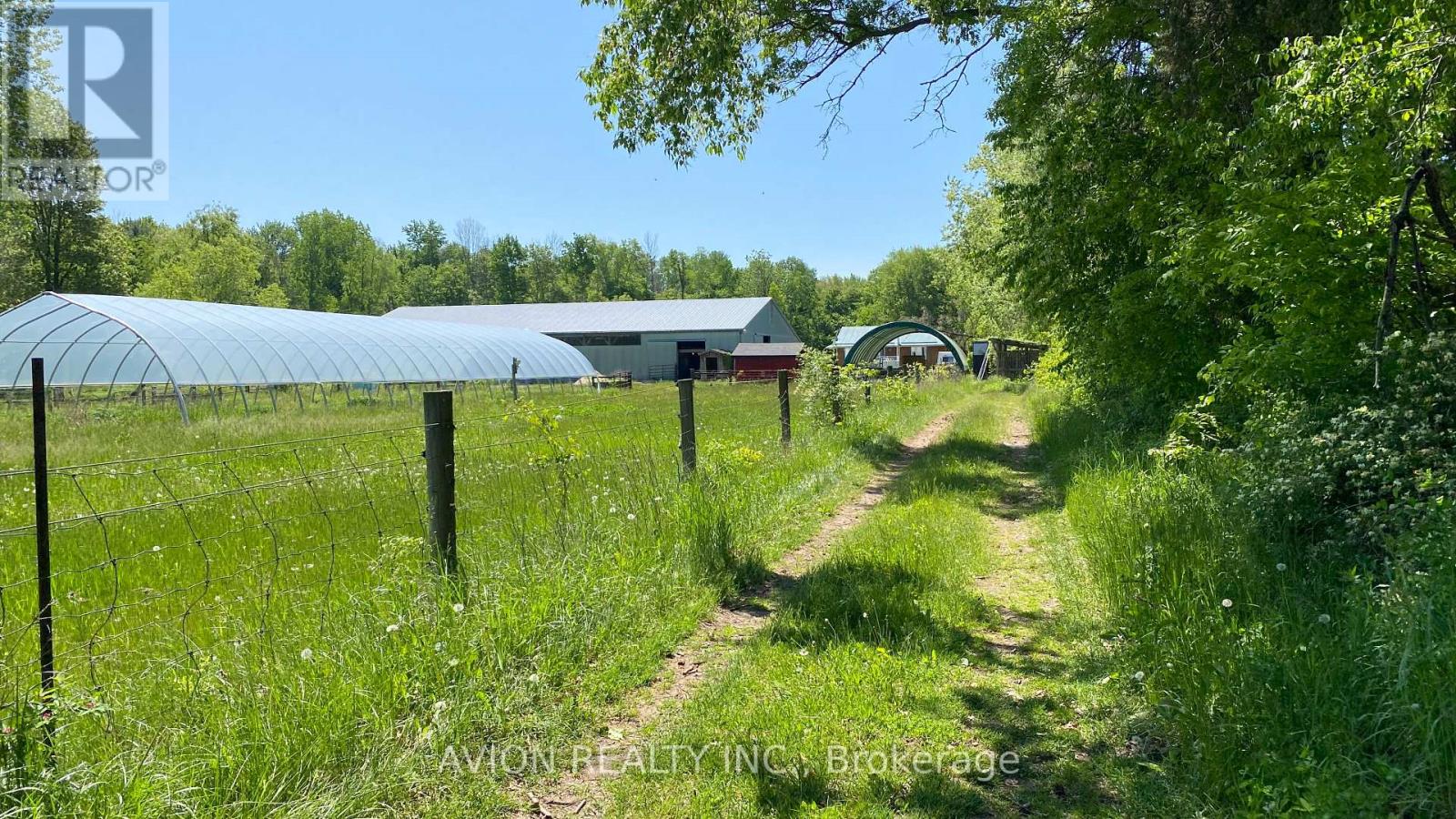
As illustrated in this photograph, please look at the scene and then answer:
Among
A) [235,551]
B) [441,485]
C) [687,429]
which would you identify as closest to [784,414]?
[687,429]

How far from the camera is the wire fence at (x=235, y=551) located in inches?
131

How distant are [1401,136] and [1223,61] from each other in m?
3.92

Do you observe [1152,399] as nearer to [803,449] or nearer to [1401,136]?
[803,449]

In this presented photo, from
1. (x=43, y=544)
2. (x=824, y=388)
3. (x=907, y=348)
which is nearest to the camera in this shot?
(x=43, y=544)

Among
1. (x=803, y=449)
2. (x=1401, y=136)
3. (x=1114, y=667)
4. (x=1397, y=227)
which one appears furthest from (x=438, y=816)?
(x=803, y=449)

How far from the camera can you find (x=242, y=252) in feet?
235

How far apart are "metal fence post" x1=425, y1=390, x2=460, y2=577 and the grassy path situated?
1635 millimetres

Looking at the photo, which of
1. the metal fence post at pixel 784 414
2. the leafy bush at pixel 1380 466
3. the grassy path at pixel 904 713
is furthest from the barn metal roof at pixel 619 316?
the leafy bush at pixel 1380 466

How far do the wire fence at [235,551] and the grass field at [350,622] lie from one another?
0.03 m

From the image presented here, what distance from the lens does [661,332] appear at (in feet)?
198

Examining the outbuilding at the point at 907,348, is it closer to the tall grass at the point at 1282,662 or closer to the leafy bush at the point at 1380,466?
the leafy bush at the point at 1380,466

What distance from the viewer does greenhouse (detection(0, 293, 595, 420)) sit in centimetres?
2172

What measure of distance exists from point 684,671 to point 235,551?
434cm

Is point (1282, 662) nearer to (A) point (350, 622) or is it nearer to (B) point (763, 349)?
(A) point (350, 622)
